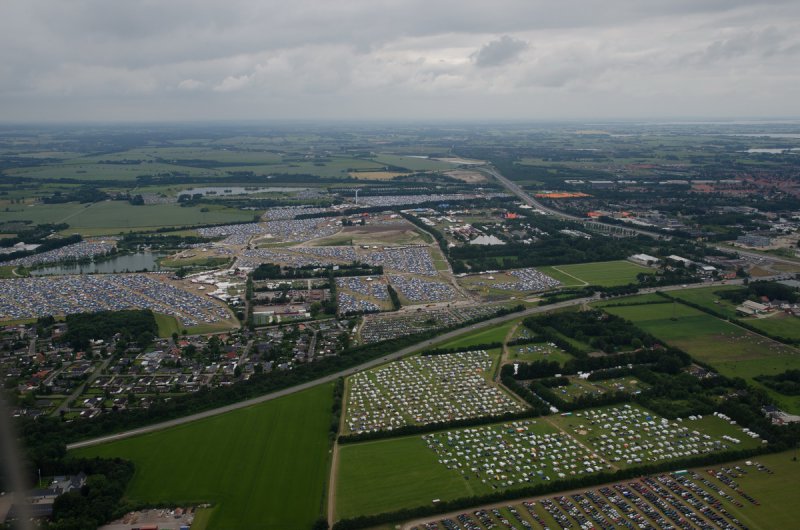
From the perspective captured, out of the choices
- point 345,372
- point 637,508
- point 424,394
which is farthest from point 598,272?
point 637,508

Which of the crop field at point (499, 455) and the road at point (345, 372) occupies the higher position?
the road at point (345, 372)

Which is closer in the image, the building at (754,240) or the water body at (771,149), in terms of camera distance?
the building at (754,240)

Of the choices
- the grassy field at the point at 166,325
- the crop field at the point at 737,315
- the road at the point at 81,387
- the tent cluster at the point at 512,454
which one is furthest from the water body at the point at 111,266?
the crop field at the point at 737,315

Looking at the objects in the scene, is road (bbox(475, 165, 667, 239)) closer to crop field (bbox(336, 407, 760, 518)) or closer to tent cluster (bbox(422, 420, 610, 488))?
crop field (bbox(336, 407, 760, 518))

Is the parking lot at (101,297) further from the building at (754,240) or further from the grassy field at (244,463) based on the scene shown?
the building at (754,240)

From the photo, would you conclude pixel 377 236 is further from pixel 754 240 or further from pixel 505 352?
pixel 754 240

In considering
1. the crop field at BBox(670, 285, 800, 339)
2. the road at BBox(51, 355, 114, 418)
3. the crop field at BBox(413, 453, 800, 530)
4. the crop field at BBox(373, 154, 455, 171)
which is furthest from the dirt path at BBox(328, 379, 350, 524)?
the crop field at BBox(373, 154, 455, 171)
